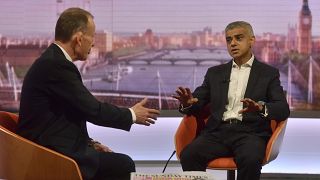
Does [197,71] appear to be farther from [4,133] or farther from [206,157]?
[4,133]

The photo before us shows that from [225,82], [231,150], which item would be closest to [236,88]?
[225,82]

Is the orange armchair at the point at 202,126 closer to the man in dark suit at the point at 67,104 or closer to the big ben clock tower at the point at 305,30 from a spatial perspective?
the man in dark suit at the point at 67,104

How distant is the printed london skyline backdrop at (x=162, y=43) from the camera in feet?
Answer: 15.5

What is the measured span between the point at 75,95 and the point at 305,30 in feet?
9.17

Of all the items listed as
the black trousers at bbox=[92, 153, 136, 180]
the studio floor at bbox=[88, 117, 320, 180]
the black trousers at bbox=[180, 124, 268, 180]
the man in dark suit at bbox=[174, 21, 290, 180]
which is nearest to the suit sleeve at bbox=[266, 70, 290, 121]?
the man in dark suit at bbox=[174, 21, 290, 180]

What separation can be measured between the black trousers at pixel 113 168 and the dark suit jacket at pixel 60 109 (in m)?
0.13

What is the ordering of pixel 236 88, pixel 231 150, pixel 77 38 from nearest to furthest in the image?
pixel 77 38 → pixel 231 150 → pixel 236 88

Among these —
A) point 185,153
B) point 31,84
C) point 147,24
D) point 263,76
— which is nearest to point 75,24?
point 31,84

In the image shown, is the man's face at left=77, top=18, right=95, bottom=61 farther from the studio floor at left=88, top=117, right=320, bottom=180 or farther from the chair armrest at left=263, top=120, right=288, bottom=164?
the studio floor at left=88, top=117, right=320, bottom=180

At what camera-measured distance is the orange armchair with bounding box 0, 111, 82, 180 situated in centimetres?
263

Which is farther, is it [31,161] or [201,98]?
[201,98]

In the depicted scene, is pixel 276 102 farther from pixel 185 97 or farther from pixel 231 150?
pixel 185 97

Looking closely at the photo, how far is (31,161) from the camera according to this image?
268 centimetres

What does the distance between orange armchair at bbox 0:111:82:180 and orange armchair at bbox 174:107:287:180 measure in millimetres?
1296
